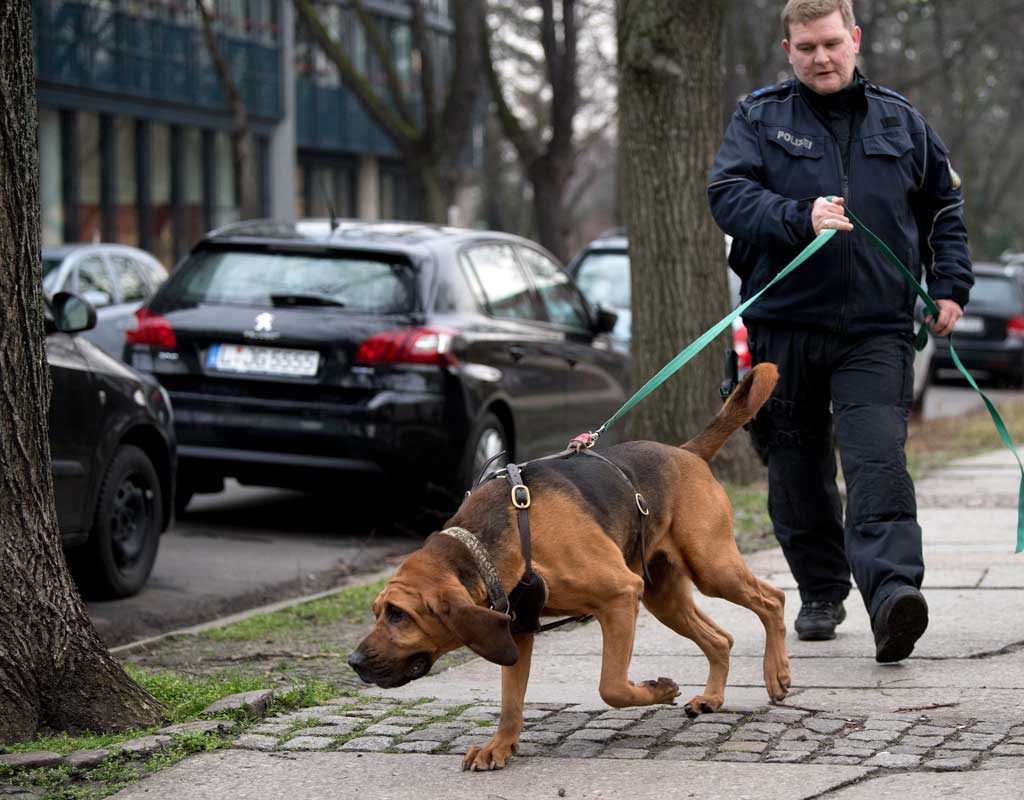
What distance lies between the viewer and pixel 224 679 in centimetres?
574

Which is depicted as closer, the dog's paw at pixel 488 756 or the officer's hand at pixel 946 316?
the dog's paw at pixel 488 756

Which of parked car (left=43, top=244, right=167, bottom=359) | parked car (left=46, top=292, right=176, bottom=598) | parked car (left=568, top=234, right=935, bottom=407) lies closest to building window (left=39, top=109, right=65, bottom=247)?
parked car (left=43, top=244, right=167, bottom=359)

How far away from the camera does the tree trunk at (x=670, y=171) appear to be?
9.89 m

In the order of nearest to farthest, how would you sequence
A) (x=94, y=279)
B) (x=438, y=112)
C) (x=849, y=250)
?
(x=849, y=250) < (x=94, y=279) < (x=438, y=112)

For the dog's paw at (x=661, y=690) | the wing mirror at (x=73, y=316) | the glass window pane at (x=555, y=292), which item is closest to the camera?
the dog's paw at (x=661, y=690)

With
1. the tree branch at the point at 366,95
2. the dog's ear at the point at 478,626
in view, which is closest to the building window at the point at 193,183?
the tree branch at the point at 366,95

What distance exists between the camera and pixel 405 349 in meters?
9.05

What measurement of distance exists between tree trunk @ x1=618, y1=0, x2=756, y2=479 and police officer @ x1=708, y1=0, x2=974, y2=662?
417cm

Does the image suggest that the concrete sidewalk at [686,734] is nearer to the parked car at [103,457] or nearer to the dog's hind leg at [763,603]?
the dog's hind leg at [763,603]

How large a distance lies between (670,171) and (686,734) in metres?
5.77

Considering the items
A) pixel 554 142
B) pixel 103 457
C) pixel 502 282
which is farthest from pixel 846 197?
pixel 554 142

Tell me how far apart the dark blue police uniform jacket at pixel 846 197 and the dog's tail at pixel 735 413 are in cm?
52

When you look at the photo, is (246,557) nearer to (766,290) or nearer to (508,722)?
(766,290)

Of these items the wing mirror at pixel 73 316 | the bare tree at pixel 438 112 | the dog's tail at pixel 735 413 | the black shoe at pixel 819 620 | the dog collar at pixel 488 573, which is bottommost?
the black shoe at pixel 819 620
